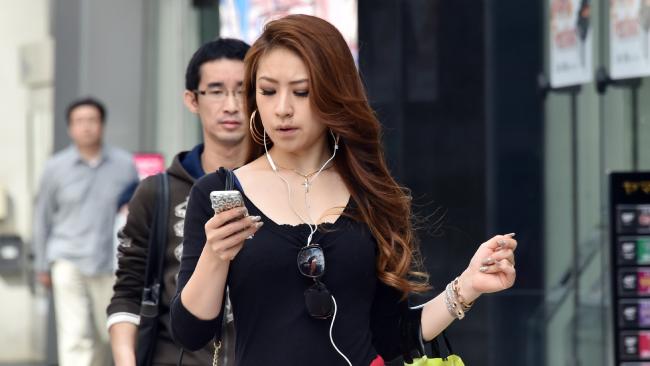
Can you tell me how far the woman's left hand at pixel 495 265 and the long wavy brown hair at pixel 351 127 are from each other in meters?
0.15

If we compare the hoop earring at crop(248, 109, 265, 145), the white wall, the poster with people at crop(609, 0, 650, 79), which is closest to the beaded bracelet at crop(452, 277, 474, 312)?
the hoop earring at crop(248, 109, 265, 145)

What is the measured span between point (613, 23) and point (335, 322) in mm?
4874

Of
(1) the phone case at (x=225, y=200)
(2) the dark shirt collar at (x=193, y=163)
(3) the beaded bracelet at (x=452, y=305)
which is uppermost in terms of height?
(2) the dark shirt collar at (x=193, y=163)

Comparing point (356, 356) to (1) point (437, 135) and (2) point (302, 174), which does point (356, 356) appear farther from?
(1) point (437, 135)

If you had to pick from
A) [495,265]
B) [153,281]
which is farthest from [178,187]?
[495,265]

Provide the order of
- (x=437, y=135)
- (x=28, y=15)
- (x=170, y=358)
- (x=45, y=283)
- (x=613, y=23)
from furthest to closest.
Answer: (x=28, y=15) < (x=45, y=283) < (x=437, y=135) < (x=613, y=23) < (x=170, y=358)

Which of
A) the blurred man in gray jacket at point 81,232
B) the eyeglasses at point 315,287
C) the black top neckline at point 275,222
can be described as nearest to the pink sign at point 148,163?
the blurred man in gray jacket at point 81,232

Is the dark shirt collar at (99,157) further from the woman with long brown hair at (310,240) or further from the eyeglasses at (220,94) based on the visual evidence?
the woman with long brown hair at (310,240)

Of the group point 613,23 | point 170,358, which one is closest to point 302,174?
point 170,358

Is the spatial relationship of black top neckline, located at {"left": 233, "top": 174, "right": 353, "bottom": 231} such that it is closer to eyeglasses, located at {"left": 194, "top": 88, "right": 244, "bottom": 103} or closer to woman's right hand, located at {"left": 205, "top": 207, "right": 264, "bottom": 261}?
woman's right hand, located at {"left": 205, "top": 207, "right": 264, "bottom": 261}

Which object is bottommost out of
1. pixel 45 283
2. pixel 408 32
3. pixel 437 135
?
pixel 45 283

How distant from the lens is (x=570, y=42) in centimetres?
823

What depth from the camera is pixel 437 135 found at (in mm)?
8539

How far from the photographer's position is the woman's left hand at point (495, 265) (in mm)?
3174
